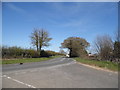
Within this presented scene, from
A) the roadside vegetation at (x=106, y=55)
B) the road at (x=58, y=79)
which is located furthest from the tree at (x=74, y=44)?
the road at (x=58, y=79)

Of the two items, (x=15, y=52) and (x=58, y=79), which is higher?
(x=15, y=52)

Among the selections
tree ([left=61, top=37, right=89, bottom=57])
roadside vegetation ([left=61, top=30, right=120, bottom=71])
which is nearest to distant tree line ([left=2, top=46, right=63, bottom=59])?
roadside vegetation ([left=61, top=30, right=120, bottom=71])

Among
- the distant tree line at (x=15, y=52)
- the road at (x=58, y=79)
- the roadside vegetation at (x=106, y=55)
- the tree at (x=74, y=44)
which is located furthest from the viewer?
the tree at (x=74, y=44)

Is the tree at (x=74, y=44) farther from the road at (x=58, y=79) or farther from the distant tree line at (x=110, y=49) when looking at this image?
the road at (x=58, y=79)

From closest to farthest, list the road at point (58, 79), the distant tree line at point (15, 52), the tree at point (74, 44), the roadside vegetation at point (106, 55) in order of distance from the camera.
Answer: the road at point (58, 79)
the roadside vegetation at point (106, 55)
the distant tree line at point (15, 52)
the tree at point (74, 44)

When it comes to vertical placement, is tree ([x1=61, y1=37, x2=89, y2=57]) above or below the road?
above

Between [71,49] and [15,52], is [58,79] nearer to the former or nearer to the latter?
[15,52]

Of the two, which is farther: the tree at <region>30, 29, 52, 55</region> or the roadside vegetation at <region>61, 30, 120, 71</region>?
the tree at <region>30, 29, 52, 55</region>

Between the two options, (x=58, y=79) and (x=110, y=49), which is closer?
(x=58, y=79)

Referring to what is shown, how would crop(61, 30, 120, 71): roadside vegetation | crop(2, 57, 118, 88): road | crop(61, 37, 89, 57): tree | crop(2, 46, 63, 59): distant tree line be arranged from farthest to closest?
crop(61, 37, 89, 57): tree
crop(2, 46, 63, 59): distant tree line
crop(61, 30, 120, 71): roadside vegetation
crop(2, 57, 118, 88): road

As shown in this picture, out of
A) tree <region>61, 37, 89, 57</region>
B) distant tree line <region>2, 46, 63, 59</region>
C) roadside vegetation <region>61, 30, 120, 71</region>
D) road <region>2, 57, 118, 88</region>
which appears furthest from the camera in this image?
tree <region>61, 37, 89, 57</region>

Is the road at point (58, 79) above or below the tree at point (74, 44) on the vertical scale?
below

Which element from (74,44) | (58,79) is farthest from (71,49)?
(58,79)

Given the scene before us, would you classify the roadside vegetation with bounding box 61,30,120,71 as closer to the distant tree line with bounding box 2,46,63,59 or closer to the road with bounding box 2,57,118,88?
the road with bounding box 2,57,118,88
